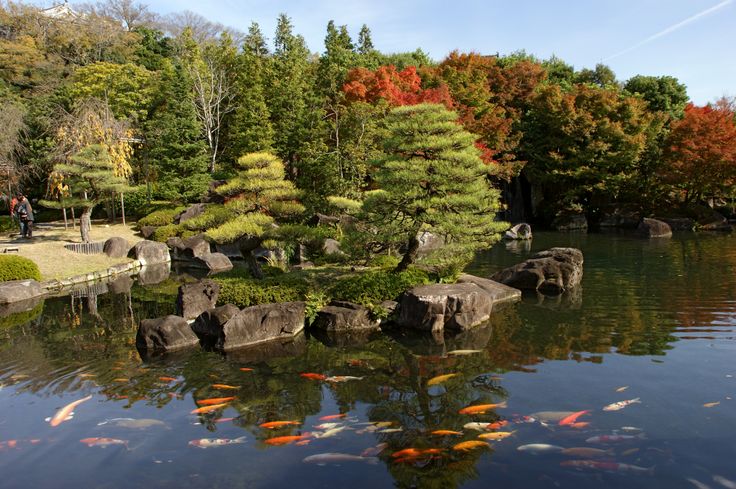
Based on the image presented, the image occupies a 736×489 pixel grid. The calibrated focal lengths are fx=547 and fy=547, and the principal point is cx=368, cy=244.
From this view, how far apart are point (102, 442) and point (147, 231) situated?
871 inches

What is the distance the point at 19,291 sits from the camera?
48.8ft

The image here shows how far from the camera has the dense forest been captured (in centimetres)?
2570

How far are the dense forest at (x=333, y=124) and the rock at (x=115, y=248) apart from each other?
12.0 ft

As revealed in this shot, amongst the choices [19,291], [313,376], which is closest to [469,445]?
[313,376]

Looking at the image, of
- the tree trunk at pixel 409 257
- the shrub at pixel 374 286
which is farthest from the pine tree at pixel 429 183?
the shrub at pixel 374 286

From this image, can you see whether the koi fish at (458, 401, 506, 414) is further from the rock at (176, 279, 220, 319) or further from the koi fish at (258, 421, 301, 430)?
the rock at (176, 279, 220, 319)

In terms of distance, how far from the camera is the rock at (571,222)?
3250cm

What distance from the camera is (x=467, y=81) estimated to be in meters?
30.5

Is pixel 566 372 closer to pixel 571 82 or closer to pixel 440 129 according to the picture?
pixel 440 129

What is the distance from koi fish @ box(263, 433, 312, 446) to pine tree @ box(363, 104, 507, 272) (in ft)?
20.0

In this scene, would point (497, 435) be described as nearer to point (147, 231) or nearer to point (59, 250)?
Result: point (59, 250)

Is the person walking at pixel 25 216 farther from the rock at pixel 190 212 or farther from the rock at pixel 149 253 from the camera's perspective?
the rock at pixel 190 212

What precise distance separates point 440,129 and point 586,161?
932 inches

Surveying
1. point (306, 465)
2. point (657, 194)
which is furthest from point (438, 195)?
point (657, 194)
